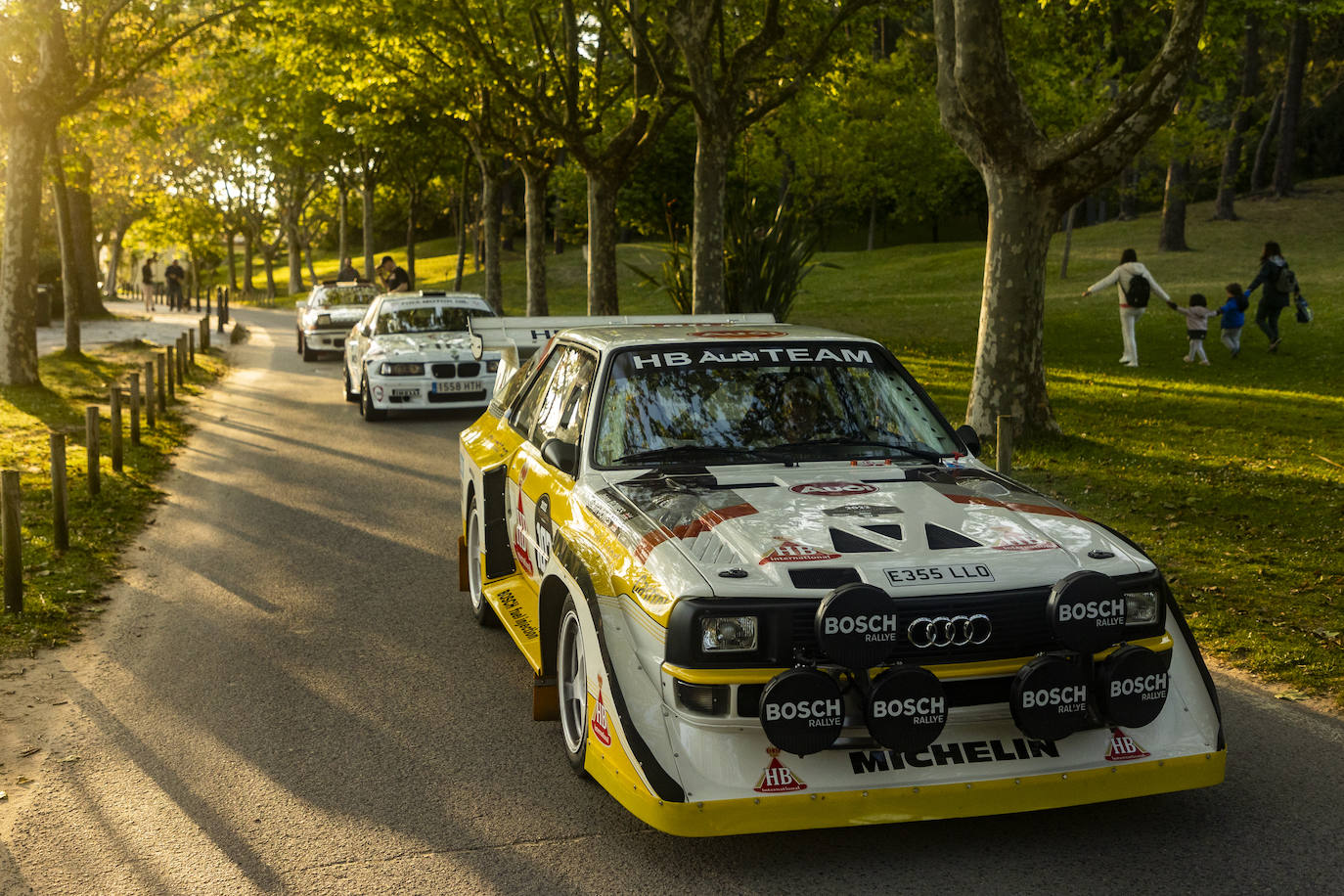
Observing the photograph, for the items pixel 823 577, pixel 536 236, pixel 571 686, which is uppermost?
pixel 536 236

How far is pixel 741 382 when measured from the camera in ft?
19.6

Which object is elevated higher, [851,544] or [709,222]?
[709,222]

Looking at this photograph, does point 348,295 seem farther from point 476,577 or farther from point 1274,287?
point 476,577

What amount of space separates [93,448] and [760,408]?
785cm

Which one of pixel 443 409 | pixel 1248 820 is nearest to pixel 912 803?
pixel 1248 820

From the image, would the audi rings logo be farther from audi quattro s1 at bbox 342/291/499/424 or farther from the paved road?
audi quattro s1 at bbox 342/291/499/424

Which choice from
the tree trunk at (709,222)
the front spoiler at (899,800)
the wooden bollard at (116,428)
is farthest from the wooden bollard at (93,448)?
the tree trunk at (709,222)

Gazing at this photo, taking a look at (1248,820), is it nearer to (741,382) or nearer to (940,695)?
(940,695)

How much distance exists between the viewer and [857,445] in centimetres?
580

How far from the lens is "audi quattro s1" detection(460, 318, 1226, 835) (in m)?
4.14

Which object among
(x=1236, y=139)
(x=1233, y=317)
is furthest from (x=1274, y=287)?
(x=1236, y=139)

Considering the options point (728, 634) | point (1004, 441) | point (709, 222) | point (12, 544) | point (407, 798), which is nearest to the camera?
point (728, 634)

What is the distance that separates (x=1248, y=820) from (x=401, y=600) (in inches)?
200

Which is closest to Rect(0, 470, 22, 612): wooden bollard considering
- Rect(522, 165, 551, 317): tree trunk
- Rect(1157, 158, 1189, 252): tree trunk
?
Rect(522, 165, 551, 317): tree trunk
